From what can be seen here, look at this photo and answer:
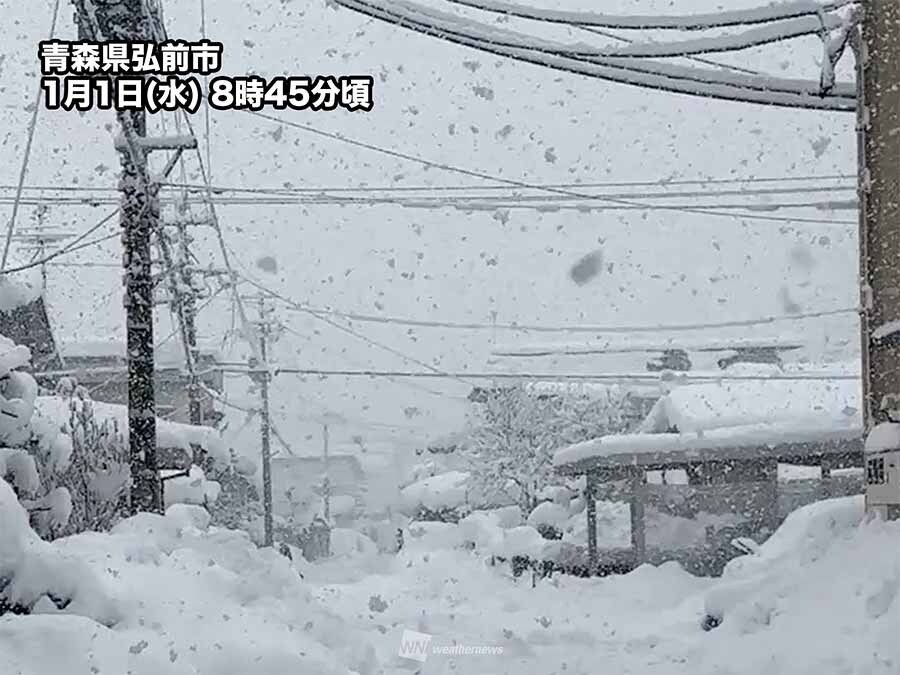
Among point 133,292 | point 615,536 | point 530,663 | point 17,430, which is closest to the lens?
point 17,430

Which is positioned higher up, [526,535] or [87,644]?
[87,644]

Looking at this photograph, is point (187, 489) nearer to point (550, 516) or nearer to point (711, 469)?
point (711, 469)

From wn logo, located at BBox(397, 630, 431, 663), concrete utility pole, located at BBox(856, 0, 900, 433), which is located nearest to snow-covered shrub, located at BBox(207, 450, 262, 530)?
wn logo, located at BBox(397, 630, 431, 663)

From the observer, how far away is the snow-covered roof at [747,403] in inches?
1061

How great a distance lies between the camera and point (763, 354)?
4944 cm

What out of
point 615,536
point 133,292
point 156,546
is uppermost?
point 133,292

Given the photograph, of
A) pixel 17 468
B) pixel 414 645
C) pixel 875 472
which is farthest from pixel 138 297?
pixel 875 472

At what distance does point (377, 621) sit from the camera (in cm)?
1559

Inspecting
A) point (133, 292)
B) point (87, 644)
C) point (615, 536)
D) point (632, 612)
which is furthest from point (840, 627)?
point (615, 536)

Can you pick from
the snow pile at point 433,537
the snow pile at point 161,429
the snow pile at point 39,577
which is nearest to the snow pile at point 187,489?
the snow pile at point 161,429

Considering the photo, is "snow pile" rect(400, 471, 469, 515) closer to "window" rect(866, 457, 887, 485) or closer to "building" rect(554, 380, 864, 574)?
"building" rect(554, 380, 864, 574)

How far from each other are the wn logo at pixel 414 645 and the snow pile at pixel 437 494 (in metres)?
34.4

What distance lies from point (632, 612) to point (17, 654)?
43.6 feet

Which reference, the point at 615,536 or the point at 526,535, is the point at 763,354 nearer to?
the point at 615,536
